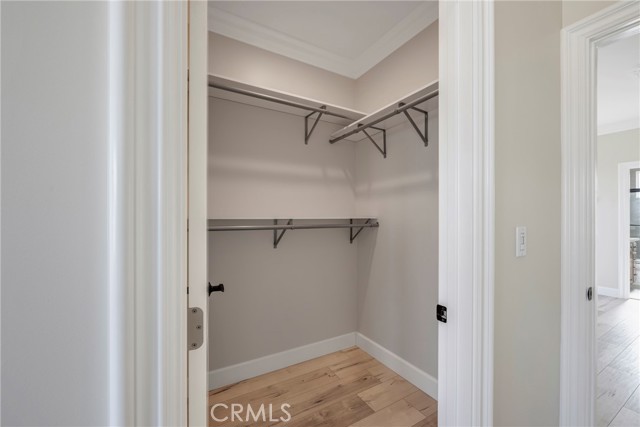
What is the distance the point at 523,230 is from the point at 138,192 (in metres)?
1.25

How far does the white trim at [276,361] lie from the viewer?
→ 190 centimetres

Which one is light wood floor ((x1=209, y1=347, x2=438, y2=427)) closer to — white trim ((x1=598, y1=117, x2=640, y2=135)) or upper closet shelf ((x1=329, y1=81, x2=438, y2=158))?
upper closet shelf ((x1=329, y1=81, x2=438, y2=158))

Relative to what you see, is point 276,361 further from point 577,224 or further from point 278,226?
point 577,224

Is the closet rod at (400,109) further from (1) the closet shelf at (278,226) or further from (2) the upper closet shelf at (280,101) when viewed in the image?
(1) the closet shelf at (278,226)

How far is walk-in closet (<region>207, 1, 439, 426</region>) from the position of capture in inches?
70.2

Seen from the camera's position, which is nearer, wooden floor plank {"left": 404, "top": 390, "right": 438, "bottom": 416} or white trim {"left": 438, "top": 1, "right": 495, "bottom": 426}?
white trim {"left": 438, "top": 1, "right": 495, "bottom": 426}

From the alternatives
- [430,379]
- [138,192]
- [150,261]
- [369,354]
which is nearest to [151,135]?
[138,192]

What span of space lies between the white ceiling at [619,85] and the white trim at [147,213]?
2.52m

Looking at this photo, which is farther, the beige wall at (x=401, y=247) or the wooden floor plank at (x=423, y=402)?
the beige wall at (x=401, y=247)

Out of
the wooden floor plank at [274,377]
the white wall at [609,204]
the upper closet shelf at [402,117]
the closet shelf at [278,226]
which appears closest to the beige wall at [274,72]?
the upper closet shelf at [402,117]

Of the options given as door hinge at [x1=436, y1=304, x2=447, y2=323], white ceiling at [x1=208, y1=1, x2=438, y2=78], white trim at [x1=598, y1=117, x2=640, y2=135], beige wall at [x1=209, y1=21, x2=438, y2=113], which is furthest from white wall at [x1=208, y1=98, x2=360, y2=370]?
white trim at [x1=598, y1=117, x2=640, y2=135]

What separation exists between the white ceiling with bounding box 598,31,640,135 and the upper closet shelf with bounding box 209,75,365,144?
1769 millimetres

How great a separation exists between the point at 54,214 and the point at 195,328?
293mm

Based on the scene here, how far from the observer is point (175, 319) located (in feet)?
1.45
